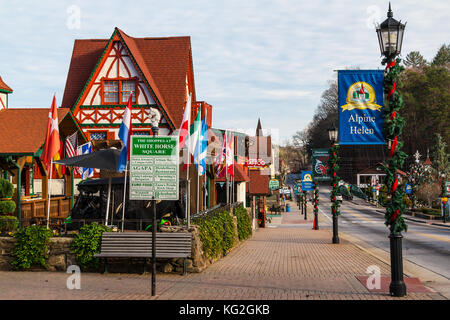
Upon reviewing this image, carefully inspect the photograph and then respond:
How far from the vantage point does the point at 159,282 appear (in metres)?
11.7

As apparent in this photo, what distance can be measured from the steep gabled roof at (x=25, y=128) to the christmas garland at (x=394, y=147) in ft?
44.1

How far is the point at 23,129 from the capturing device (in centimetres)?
2105

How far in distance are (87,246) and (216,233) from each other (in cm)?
438

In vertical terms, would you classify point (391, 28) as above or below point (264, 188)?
above

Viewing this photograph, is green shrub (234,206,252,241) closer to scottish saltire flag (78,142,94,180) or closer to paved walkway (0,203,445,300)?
scottish saltire flag (78,142,94,180)

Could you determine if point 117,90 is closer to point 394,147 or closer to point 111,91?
point 111,91

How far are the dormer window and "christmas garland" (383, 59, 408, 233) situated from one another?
1938 cm

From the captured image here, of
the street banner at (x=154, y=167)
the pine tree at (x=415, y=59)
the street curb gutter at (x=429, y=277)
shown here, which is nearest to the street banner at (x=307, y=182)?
the street curb gutter at (x=429, y=277)

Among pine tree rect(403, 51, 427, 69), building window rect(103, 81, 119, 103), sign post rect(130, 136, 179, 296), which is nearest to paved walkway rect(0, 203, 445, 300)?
sign post rect(130, 136, 179, 296)

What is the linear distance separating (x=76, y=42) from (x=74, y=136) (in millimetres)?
12116

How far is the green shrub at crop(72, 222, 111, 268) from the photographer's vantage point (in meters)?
13.0

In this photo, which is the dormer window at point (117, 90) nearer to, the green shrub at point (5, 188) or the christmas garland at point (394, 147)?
the green shrub at point (5, 188)

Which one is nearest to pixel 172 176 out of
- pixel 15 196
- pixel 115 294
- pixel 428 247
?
pixel 115 294

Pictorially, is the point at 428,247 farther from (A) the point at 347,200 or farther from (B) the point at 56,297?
(A) the point at 347,200
